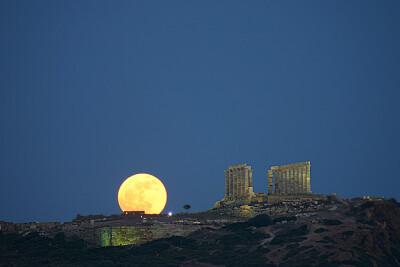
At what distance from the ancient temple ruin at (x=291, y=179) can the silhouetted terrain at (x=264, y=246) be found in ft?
43.6

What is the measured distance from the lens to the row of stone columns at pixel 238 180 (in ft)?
306

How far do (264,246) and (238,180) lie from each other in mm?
34125

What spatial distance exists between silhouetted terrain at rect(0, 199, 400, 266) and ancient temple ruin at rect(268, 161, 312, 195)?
13.3 meters

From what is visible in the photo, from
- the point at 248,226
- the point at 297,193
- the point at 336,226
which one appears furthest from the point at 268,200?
the point at 336,226

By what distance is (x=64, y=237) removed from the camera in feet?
232

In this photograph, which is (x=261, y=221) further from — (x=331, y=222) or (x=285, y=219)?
(x=331, y=222)

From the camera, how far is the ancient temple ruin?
87.6 m

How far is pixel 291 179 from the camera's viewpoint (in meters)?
89.4

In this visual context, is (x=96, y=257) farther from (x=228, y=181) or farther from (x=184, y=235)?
(x=228, y=181)

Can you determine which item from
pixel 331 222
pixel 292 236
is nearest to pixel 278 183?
pixel 331 222

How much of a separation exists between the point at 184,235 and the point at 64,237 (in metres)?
15.0

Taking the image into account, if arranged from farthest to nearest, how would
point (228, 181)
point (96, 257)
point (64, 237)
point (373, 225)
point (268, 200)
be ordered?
1. point (228, 181)
2. point (268, 200)
3. point (64, 237)
4. point (373, 225)
5. point (96, 257)

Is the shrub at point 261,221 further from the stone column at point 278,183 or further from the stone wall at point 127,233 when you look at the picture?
the stone column at point 278,183

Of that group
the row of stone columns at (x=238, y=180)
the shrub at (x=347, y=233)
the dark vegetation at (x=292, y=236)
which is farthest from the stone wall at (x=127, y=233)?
the row of stone columns at (x=238, y=180)
